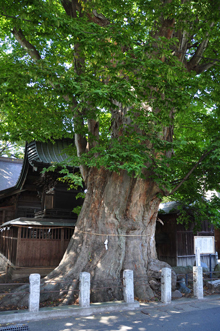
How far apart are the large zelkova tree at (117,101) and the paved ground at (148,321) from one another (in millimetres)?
1009

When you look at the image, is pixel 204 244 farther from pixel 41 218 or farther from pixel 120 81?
pixel 41 218

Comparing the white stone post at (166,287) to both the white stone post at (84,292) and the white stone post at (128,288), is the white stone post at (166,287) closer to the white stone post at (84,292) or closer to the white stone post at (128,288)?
the white stone post at (128,288)

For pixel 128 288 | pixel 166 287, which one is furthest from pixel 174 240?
pixel 128 288

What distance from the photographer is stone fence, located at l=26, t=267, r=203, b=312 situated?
629cm

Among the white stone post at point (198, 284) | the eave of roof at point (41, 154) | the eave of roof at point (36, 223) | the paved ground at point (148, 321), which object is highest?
the eave of roof at point (41, 154)

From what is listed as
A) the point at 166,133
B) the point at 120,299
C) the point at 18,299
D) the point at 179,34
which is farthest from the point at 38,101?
the point at 120,299

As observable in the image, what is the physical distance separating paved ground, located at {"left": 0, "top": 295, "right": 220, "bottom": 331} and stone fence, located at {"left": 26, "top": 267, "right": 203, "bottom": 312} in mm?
348

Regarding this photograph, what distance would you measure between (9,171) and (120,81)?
66.6ft

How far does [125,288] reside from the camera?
7148 mm

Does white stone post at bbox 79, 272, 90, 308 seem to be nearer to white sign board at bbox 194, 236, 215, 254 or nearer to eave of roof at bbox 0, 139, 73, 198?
white sign board at bbox 194, 236, 215, 254

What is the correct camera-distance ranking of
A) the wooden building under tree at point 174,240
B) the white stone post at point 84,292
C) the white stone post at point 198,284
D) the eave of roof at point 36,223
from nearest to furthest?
the white stone post at point 84,292
the white stone post at point 198,284
the eave of roof at point 36,223
the wooden building under tree at point 174,240

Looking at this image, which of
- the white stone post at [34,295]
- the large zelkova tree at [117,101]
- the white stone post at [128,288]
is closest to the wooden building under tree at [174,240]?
the large zelkova tree at [117,101]

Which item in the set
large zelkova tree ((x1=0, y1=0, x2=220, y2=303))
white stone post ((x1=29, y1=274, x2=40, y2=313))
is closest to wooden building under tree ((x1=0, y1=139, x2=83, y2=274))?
large zelkova tree ((x1=0, y1=0, x2=220, y2=303))

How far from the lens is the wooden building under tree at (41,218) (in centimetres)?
1094
